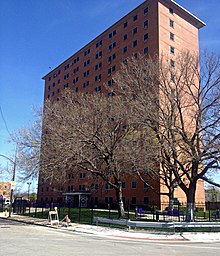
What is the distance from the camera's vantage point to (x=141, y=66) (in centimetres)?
2561

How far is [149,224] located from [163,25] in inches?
1648

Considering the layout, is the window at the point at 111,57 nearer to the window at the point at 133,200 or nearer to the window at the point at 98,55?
the window at the point at 98,55

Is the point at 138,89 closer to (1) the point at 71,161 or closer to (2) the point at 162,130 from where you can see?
(2) the point at 162,130

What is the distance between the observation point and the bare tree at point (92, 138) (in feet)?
76.2

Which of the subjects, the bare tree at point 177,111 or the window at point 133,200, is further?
the window at point 133,200

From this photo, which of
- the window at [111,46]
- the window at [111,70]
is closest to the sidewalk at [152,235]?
the window at [111,70]

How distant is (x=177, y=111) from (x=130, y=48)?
113ft

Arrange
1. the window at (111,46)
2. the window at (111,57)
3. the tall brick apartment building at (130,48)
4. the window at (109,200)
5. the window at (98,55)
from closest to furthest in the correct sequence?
the tall brick apartment building at (130,48), the window at (109,200), the window at (111,57), the window at (111,46), the window at (98,55)

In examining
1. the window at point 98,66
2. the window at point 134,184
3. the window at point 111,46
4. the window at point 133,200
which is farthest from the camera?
the window at point 98,66

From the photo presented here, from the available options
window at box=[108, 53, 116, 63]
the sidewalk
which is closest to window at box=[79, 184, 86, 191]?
window at box=[108, 53, 116, 63]

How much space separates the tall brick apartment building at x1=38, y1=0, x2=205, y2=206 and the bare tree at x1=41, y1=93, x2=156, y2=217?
1858cm

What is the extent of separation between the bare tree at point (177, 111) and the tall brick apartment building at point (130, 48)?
19.8 meters

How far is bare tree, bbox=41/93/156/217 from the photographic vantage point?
2323 cm

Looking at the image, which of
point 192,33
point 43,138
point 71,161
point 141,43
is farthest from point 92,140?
point 192,33
